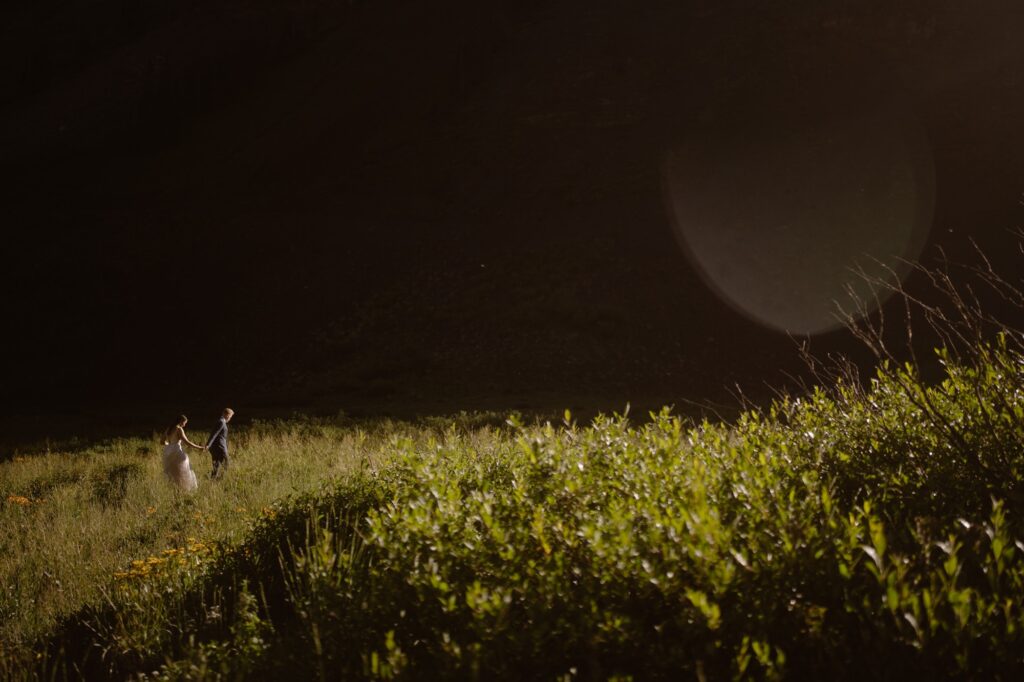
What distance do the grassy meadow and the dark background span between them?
1339cm

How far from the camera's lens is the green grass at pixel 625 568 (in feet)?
9.11

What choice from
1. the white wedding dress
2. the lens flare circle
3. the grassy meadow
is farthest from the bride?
the lens flare circle

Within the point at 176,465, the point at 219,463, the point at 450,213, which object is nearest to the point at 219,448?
the point at 219,463

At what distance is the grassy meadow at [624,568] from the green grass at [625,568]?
2cm

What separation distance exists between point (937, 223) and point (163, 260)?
47468 millimetres

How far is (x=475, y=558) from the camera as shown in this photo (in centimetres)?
351

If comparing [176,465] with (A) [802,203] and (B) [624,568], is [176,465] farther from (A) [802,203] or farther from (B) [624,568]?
(A) [802,203]

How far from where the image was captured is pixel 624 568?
3.08 meters

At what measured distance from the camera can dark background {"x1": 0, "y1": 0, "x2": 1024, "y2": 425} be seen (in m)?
29.9

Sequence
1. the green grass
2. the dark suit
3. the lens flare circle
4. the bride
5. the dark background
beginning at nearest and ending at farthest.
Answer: the green grass < the bride < the dark suit < the dark background < the lens flare circle

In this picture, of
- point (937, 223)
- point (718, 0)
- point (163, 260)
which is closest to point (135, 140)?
point (163, 260)

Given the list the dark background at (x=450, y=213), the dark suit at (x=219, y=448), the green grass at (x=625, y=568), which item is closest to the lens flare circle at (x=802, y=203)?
the dark background at (x=450, y=213)

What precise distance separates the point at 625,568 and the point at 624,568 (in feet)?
0.14

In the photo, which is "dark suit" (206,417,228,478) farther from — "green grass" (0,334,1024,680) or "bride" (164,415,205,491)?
"green grass" (0,334,1024,680)
